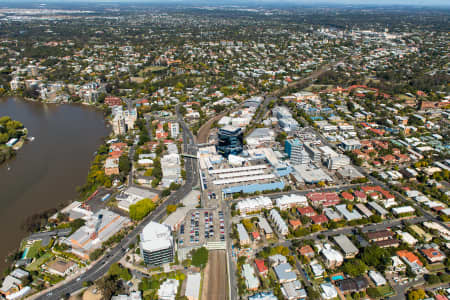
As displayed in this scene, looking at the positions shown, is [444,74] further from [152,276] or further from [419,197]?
[152,276]

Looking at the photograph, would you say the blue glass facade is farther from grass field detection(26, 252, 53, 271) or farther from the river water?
grass field detection(26, 252, 53, 271)

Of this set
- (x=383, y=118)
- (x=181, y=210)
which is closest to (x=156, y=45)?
(x=383, y=118)

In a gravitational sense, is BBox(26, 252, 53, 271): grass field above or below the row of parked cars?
below

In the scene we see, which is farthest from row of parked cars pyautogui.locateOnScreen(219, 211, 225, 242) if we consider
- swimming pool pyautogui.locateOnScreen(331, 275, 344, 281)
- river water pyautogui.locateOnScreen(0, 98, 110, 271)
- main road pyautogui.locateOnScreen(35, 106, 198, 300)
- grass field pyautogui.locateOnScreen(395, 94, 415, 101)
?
grass field pyautogui.locateOnScreen(395, 94, 415, 101)

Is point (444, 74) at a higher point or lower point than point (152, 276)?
higher

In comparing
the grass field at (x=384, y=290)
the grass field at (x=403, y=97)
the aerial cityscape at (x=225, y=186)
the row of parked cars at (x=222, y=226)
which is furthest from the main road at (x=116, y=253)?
the grass field at (x=403, y=97)

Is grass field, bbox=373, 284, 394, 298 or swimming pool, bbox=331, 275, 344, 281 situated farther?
swimming pool, bbox=331, 275, 344, 281

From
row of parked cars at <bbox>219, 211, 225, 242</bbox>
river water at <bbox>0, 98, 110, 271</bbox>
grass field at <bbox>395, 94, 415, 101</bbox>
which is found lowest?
river water at <bbox>0, 98, 110, 271</bbox>
